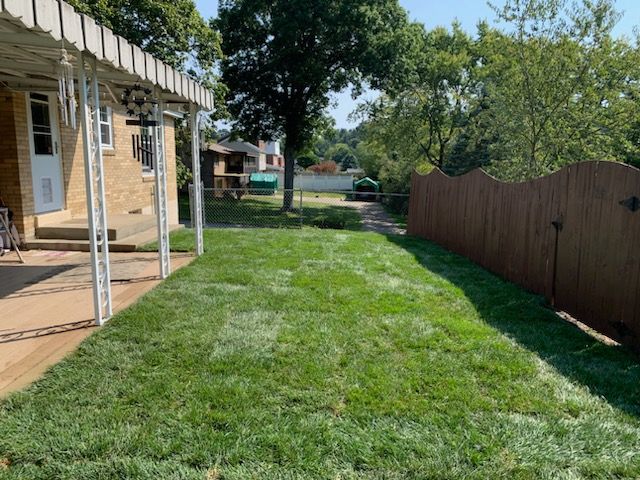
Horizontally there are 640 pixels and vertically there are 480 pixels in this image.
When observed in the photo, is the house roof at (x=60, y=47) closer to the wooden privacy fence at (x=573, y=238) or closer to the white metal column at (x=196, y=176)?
the white metal column at (x=196, y=176)

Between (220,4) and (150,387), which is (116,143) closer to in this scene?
(150,387)

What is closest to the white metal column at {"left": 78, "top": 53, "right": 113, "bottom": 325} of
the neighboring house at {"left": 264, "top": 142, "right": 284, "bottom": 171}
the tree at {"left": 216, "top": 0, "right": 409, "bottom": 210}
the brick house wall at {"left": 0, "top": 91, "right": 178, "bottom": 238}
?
the brick house wall at {"left": 0, "top": 91, "right": 178, "bottom": 238}

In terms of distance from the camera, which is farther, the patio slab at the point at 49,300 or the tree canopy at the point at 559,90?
the tree canopy at the point at 559,90

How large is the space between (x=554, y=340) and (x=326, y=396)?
2.50m

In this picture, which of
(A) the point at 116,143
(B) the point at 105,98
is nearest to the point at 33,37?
(B) the point at 105,98

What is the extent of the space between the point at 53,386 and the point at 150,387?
636mm

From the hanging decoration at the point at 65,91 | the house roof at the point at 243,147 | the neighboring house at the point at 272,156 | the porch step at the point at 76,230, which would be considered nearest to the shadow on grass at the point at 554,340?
the hanging decoration at the point at 65,91

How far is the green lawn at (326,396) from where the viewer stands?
2.48 m

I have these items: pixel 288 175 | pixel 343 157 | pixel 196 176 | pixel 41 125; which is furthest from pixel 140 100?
pixel 343 157

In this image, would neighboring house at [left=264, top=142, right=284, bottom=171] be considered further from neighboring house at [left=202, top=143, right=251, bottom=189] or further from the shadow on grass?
the shadow on grass

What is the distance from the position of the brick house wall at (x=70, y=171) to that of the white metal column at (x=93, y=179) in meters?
3.92

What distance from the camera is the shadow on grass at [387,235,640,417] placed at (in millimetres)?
3478

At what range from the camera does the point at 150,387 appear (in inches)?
125

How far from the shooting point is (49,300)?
16.4 feet
